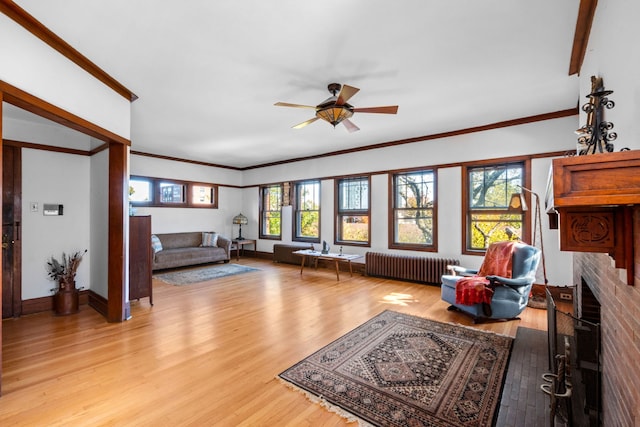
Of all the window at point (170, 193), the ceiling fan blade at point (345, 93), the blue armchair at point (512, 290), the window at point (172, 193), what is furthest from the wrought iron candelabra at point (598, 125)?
the window at point (172, 193)

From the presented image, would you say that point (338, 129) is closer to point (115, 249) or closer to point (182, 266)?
point (115, 249)

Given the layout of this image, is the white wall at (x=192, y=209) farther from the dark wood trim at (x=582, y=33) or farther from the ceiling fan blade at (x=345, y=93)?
the dark wood trim at (x=582, y=33)

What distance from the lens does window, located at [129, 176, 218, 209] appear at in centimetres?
692

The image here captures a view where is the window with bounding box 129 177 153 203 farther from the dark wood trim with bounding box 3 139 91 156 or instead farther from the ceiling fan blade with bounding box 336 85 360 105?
the ceiling fan blade with bounding box 336 85 360 105

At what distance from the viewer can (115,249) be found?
11.4 feet

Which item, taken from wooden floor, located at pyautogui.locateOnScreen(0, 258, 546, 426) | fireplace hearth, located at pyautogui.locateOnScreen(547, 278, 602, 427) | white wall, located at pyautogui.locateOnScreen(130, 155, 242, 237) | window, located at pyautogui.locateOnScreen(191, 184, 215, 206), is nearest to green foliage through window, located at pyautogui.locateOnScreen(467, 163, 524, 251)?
wooden floor, located at pyautogui.locateOnScreen(0, 258, 546, 426)

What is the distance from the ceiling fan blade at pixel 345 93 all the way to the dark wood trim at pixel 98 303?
145 inches

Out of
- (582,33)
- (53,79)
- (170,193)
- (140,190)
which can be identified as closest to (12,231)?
(53,79)

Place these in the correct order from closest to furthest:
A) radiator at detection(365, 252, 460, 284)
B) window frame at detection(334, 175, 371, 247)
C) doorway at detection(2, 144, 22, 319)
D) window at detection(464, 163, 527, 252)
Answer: doorway at detection(2, 144, 22, 319) → window at detection(464, 163, 527, 252) → radiator at detection(365, 252, 460, 284) → window frame at detection(334, 175, 371, 247)

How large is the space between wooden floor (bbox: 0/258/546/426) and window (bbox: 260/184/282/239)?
11.8ft

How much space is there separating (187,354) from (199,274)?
372 centimetres

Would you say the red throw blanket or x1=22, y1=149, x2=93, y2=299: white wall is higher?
x1=22, y1=149, x2=93, y2=299: white wall

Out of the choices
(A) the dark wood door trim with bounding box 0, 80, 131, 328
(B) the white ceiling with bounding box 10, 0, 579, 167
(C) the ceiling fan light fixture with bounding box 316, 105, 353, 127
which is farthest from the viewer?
(A) the dark wood door trim with bounding box 0, 80, 131, 328

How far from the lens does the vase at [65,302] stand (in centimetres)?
374
